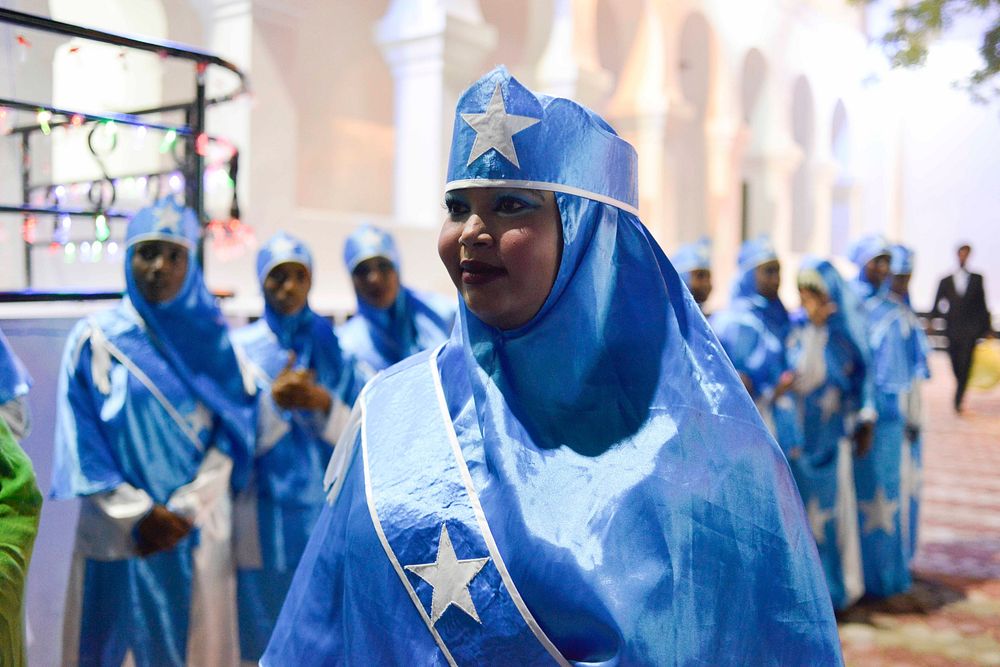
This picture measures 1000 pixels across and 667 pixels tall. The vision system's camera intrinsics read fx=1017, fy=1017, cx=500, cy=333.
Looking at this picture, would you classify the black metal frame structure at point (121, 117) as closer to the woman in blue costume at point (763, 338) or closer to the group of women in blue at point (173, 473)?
the group of women in blue at point (173, 473)

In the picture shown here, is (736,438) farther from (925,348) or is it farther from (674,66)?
(674,66)

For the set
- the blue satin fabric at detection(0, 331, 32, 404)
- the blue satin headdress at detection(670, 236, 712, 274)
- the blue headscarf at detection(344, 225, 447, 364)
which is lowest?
the blue satin fabric at detection(0, 331, 32, 404)

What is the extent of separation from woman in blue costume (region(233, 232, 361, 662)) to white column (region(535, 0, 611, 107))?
5975 mm

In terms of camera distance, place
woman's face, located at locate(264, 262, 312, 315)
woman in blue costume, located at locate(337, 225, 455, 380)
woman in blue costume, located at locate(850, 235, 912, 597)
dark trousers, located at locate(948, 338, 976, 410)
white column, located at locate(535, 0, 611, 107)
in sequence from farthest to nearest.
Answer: dark trousers, located at locate(948, 338, 976, 410) < white column, located at locate(535, 0, 611, 107) < woman in blue costume, located at locate(850, 235, 912, 597) < woman in blue costume, located at locate(337, 225, 455, 380) < woman's face, located at locate(264, 262, 312, 315)

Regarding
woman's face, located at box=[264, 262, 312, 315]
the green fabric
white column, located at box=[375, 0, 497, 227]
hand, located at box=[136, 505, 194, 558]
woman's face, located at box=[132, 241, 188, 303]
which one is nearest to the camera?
the green fabric

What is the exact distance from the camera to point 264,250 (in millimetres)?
4043

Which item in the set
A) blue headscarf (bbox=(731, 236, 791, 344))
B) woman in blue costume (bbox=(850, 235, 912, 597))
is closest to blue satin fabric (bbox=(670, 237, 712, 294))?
→ blue headscarf (bbox=(731, 236, 791, 344))

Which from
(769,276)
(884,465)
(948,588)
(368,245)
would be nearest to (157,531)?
(368,245)

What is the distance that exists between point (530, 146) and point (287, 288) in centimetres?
254

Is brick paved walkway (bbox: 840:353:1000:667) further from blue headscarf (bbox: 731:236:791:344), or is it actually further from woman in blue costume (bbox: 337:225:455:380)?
woman in blue costume (bbox: 337:225:455:380)

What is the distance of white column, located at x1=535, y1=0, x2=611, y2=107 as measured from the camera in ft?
31.0

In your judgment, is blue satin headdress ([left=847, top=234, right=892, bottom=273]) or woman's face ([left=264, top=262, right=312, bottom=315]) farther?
blue satin headdress ([left=847, top=234, right=892, bottom=273])

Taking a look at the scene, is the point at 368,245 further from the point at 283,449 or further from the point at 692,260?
the point at 692,260

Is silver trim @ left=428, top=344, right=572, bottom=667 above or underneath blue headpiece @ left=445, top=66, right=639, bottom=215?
underneath
